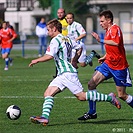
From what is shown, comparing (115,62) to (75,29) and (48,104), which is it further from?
(75,29)

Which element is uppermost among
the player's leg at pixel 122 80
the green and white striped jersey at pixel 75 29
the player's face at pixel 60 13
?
the player's face at pixel 60 13

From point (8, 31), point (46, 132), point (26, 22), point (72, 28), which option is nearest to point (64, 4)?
point (26, 22)

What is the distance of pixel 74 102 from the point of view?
43.2ft

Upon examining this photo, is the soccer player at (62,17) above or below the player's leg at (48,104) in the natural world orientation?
above

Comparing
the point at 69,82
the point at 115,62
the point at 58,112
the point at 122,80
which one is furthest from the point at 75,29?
the point at 69,82

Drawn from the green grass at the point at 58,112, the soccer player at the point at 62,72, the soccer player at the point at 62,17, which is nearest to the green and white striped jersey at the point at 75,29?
the soccer player at the point at 62,17

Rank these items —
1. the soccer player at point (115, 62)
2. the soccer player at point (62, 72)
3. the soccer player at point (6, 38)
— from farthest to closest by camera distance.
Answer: the soccer player at point (6, 38)
the soccer player at point (115, 62)
the soccer player at point (62, 72)

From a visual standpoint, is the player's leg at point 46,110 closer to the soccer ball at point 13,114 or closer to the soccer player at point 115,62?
the soccer ball at point 13,114

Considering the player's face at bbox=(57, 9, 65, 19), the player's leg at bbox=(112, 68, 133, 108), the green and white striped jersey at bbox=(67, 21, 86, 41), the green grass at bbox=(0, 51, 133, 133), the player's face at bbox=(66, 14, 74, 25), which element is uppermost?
the player's face at bbox=(57, 9, 65, 19)

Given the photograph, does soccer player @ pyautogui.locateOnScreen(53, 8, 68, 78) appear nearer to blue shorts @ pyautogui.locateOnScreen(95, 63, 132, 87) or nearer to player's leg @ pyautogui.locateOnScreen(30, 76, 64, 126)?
blue shorts @ pyautogui.locateOnScreen(95, 63, 132, 87)

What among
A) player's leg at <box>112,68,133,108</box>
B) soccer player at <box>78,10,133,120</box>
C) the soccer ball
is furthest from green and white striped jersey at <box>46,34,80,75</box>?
the soccer ball

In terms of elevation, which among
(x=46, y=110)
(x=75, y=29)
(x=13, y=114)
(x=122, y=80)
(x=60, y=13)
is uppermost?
(x=60, y=13)

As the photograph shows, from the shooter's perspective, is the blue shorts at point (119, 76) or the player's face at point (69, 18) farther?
the player's face at point (69, 18)

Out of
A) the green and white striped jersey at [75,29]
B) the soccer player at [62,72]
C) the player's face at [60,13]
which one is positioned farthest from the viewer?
the green and white striped jersey at [75,29]
